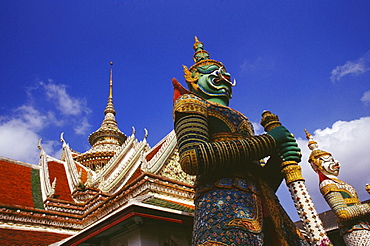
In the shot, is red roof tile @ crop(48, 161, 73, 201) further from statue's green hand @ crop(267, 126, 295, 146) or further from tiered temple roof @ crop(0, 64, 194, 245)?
statue's green hand @ crop(267, 126, 295, 146)

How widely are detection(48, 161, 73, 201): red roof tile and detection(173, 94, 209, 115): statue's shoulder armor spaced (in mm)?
6374

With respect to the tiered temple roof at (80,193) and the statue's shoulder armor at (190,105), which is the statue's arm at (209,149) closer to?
the statue's shoulder armor at (190,105)

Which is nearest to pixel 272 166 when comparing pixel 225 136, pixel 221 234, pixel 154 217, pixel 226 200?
pixel 225 136

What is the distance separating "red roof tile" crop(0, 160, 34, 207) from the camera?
7.79 m

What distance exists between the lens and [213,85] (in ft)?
11.9

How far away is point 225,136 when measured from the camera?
9.91 ft

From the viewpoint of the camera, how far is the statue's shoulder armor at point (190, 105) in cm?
298

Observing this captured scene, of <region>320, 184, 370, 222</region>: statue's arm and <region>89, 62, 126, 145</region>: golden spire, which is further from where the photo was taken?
<region>89, 62, 126, 145</region>: golden spire

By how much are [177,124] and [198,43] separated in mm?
1961

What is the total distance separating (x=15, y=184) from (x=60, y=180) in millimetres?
1431

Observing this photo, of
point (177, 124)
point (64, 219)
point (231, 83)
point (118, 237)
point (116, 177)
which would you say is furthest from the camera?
point (116, 177)

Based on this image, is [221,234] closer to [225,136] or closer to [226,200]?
Result: [226,200]

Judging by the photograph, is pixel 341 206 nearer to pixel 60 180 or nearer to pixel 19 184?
pixel 60 180

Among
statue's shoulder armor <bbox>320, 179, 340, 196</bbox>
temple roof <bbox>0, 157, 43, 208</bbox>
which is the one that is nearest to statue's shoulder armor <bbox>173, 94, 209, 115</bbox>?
statue's shoulder armor <bbox>320, 179, 340, 196</bbox>
